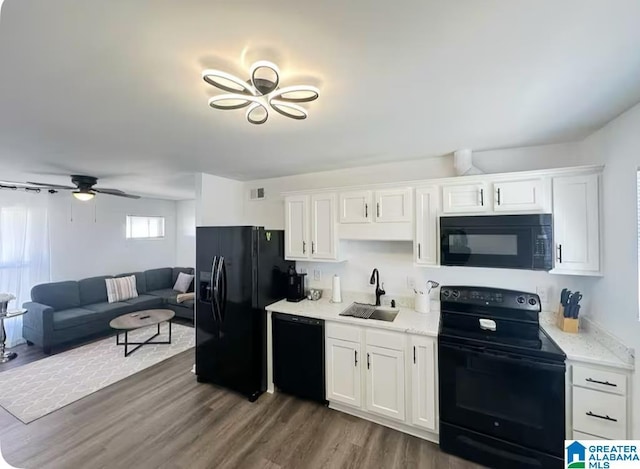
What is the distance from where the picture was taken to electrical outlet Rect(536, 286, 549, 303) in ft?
7.96

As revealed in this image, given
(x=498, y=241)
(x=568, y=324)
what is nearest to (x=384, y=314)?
(x=498, y=241)

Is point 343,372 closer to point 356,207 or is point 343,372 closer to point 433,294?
point 433,294

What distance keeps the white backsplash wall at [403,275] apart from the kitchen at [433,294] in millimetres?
11

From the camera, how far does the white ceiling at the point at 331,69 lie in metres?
0.99

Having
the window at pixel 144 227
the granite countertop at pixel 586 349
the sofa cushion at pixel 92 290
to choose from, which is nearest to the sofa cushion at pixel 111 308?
the sofa cushion at pixel 92 290

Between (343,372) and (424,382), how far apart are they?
0.74 meters

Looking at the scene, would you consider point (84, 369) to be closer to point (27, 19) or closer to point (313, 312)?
point (313, 312)

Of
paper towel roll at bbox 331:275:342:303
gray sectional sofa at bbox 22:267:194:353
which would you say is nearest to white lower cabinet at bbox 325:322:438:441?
paper towel roll at bbox 331:275:342:303

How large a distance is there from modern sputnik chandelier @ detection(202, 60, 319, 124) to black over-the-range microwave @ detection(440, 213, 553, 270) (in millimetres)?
1661

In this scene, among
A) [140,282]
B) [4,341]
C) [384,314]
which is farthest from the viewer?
[140,282]

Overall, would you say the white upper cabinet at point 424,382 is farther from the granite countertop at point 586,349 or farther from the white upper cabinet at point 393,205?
the white upper cabinet at point 393,205

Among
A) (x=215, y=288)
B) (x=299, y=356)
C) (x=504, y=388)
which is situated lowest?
(x=299, y=356)

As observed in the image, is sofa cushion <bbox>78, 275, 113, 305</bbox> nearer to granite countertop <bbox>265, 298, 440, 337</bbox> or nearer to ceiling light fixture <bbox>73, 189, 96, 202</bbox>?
ceiling light fixture <bbox>73, 189, 96, 202</bbox>

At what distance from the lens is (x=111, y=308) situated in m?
4.66
